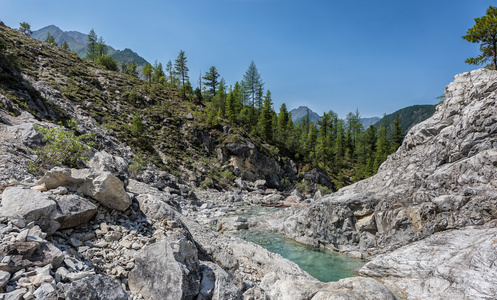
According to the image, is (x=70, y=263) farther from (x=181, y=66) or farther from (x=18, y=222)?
(x=181, y=66)

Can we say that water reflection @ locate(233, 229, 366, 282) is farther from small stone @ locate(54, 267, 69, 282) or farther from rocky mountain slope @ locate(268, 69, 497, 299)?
small stone @ locate(54, 267, 69, 282)

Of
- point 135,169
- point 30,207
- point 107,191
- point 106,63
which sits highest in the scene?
point 106,63

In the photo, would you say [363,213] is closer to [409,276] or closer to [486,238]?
[409,276]

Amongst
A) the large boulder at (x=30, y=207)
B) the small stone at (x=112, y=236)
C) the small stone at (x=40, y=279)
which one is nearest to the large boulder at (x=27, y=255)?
the small stone at (x=40, y=279)

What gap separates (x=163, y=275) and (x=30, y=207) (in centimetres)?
377

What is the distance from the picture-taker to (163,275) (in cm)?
597

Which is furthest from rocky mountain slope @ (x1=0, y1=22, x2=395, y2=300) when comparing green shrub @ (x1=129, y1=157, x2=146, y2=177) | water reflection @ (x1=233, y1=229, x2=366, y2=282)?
green shrub @ (x1=129, y1=157, x2=146, y2=177)

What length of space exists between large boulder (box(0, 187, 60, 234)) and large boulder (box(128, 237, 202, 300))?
2.44 m

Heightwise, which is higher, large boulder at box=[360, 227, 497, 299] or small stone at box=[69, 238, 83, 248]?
small stone at box=[69, 238, 83, 248]

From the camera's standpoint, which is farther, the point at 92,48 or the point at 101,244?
the point at 92,48

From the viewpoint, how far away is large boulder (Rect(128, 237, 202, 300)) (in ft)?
19.0

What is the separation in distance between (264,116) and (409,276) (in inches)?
2436

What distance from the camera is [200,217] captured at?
2619 centimetres

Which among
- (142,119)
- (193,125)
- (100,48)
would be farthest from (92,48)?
(193,125)
